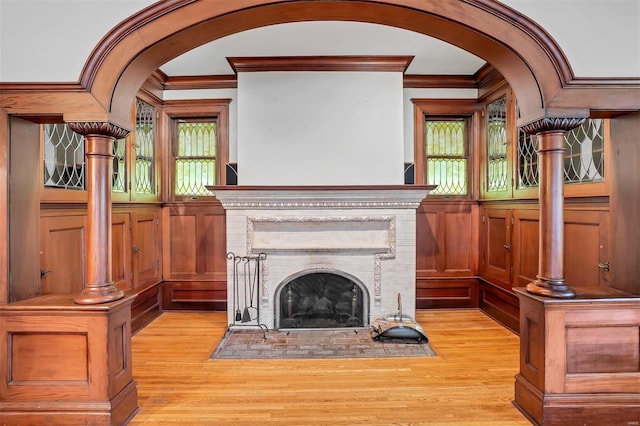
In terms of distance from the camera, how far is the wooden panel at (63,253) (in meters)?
2.86

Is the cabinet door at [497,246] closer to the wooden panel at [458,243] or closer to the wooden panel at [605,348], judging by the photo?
the wooden panel at [458,243]

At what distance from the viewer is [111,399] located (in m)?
2.28

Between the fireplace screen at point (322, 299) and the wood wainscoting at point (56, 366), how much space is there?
2.19m

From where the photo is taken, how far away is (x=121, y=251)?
3957 millimetres

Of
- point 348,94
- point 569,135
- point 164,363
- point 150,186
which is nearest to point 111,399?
point 164,363

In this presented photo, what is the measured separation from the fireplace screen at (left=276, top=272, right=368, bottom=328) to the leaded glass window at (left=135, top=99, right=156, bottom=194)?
6.36ft

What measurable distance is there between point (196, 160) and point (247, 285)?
1680 millimetres

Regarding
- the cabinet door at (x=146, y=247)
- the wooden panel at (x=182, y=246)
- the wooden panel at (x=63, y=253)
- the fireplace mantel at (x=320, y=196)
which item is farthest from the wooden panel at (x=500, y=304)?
the wooden panel at (x=63, y=253)

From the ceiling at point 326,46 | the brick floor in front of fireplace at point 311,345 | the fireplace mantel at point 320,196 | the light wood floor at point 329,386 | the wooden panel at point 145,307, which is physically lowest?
the light wood floor at point 329,386

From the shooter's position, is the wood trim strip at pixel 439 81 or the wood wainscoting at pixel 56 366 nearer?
the wood wainscoting at pixel 56 366

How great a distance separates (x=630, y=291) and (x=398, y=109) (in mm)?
2656

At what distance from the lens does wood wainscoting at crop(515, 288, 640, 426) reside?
228cm

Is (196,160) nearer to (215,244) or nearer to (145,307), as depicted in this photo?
(215,244)

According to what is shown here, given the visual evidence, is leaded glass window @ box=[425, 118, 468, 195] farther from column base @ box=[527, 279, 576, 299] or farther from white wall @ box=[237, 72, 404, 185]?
column base @ box=[527, 279, 576, 299]
